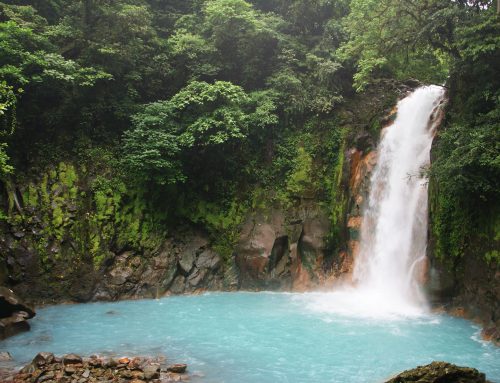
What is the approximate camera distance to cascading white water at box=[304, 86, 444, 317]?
12406mm

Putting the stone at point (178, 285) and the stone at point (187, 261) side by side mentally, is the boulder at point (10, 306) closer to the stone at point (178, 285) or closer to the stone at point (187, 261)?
the stone at point (178, 285)

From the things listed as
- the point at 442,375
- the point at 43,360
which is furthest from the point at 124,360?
the point at 442,375

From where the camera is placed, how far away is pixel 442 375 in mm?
6262

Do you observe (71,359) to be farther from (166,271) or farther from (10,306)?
(166,271)

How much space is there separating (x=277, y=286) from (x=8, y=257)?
8.83 m

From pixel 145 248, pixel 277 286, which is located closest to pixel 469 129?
pixel 277 286

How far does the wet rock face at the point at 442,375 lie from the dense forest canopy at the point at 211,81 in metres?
5.81

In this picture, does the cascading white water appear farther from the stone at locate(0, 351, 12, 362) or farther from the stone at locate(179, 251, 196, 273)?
the stone at locate(0, 351, 12, 362)

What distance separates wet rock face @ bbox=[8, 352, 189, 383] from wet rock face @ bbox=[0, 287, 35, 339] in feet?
8.33

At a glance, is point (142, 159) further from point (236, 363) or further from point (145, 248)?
point (236, 363)

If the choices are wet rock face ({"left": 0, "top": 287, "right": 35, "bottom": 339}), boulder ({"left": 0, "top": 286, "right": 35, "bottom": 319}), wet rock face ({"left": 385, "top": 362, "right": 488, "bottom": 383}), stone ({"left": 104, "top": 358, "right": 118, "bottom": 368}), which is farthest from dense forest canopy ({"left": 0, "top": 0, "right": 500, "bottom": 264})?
stone ({"left": 104, "top": 358, "right": 118, "bottom": 368})

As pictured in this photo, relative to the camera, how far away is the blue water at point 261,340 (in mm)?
8031

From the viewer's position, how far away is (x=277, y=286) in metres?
14.7

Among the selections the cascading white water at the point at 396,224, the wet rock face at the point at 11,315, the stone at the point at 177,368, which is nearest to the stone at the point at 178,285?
the cascading white water at the point at 396,224
